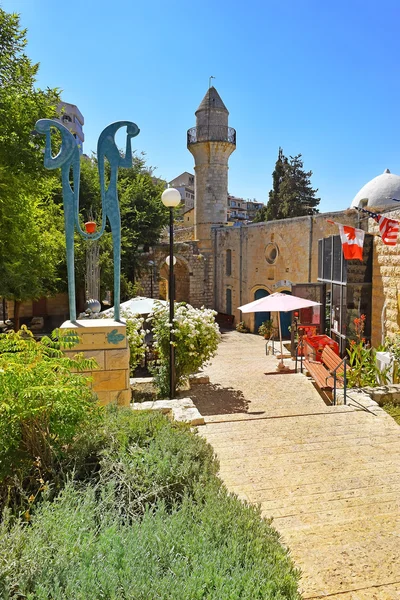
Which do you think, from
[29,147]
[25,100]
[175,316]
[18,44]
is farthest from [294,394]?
[18,44]

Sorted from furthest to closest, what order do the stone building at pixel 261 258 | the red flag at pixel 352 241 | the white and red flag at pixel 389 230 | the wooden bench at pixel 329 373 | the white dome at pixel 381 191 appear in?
the white dome at pixel 381 191 → the stone building at pixel 261 258 → the red flag at pixel 352 241 → the white and red flag at pixel 389 230 → the wooden bench at pixel 329 373

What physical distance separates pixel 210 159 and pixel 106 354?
20796 mm

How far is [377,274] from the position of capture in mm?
9555

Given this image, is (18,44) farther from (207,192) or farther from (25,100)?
(207,192)

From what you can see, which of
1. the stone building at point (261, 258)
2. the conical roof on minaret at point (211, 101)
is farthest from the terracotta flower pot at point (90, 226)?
the conical roof on minaret at point (211, 101)

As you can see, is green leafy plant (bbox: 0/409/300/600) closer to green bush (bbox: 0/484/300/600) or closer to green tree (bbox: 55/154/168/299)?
A: green bush (bbox: 0/484/300/600)

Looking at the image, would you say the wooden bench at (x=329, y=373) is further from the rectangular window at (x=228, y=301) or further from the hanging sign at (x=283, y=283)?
the rectangular window at (x=228, y=301)

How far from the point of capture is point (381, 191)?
18.3m

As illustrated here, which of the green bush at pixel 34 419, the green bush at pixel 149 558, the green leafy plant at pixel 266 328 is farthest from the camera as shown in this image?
the green leafy plant at pixel 266 328

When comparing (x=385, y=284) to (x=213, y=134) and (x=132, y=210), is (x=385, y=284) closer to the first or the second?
(x=132, y=210)

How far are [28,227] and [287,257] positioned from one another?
1244 centimetres

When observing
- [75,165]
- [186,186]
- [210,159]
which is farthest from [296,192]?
[75,165]

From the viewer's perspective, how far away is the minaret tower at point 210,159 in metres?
23.7

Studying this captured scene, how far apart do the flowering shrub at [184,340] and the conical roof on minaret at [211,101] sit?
758 inches
